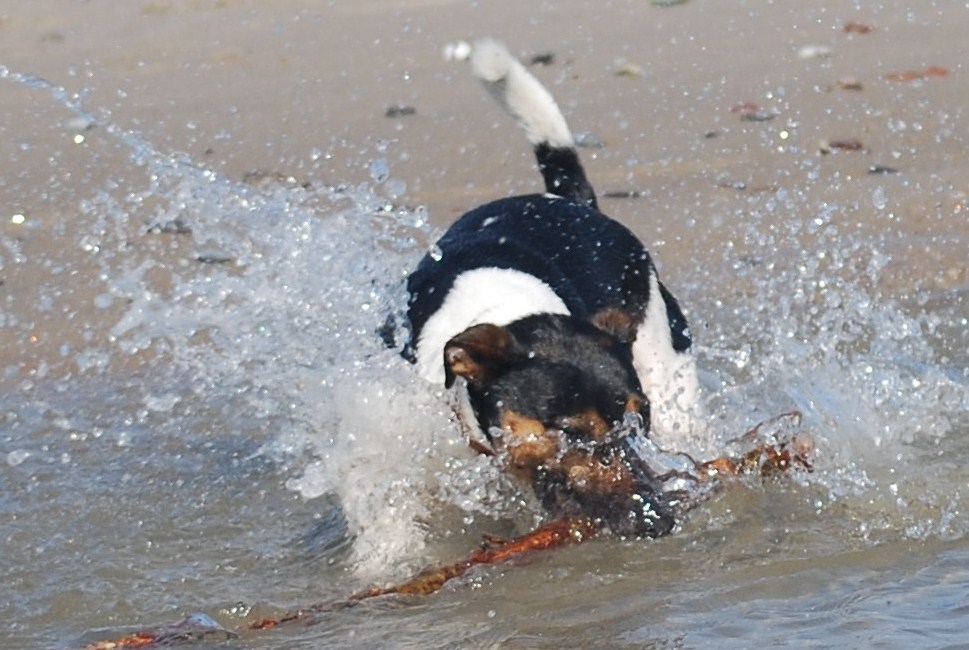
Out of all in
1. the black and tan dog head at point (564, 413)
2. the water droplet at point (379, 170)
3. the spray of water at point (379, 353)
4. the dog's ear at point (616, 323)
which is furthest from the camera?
the water droplet at point (379, 170)

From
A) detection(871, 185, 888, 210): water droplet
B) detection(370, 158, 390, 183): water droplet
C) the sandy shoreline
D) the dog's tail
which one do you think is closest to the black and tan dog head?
the dog's tail

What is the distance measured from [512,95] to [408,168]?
233 centimetres

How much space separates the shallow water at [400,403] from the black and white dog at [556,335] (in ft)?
0.41

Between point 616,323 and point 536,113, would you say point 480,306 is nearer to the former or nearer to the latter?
point 616,323

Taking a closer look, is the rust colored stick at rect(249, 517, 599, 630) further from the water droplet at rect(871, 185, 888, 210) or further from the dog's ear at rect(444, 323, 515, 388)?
the water droplet at rect(871, 185, 888, 210)

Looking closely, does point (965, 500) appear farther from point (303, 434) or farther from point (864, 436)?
point (303, 434)

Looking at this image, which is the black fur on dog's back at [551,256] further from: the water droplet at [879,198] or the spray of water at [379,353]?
the water droplet at [879,198]

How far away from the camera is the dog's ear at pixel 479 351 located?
4168 millimetres

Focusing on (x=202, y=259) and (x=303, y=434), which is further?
(x=202, y=259)

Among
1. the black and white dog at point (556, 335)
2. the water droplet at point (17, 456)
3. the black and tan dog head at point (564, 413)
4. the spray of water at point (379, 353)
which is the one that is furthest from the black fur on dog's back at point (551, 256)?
the water droplet at point (17, 456)

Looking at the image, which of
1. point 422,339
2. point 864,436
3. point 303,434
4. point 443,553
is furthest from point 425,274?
point 864,436

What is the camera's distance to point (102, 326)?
6.53 meters

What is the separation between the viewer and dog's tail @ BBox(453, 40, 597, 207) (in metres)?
5.34

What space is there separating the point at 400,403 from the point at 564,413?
69 cm
